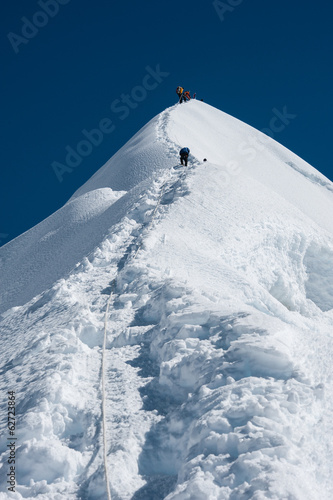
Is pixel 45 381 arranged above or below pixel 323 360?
below

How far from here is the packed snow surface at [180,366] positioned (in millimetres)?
4973

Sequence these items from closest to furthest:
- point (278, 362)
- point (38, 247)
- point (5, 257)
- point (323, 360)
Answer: point (278, 362)
point (323, 360)
point (38, 247)
point (5, 257)

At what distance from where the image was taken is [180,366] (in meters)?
6.62

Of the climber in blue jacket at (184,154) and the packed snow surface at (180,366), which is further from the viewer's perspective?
the climber in blue jacket at (184,154)

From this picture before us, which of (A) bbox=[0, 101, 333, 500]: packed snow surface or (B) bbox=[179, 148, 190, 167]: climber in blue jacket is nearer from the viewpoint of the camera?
(A) bbox=[0, 101, 333, 500]: packed snow surface

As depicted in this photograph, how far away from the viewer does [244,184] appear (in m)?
18.2

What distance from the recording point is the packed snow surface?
497 cm

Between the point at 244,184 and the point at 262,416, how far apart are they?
1374cm

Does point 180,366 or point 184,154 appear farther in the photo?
point 184,154

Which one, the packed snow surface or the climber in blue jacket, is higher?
the climber in blue jacket

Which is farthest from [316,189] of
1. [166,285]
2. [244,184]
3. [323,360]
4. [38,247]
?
[323,360]

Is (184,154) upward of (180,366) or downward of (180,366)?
upward

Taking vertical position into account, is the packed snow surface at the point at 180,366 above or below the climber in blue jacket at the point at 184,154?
below

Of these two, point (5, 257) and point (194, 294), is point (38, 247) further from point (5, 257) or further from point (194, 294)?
point (194, 294)
